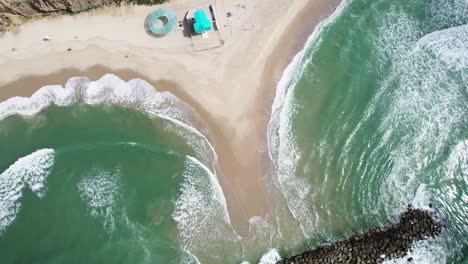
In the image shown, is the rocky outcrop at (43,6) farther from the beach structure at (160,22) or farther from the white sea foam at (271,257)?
the white sea foam at (271,257)

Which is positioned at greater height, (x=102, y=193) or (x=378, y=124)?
(x=378, y=124)

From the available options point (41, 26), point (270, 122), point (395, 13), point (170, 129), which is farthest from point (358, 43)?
point (41, 26)

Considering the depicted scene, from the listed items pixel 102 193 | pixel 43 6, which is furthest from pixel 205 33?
pixel 102 193

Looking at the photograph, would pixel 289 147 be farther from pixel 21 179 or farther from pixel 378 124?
pixel 21 179

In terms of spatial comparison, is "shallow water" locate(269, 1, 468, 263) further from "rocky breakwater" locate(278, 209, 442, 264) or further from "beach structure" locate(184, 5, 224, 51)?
"beach structure" locate(184, 5, 224, 51)

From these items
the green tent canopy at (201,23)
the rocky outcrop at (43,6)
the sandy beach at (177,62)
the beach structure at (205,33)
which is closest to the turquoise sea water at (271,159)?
the sandy beach at (177,62)

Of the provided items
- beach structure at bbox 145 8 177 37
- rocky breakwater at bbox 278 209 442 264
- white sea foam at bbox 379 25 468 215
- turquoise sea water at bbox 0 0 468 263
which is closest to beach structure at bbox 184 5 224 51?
beach structure at bbox 145 8 177 37
